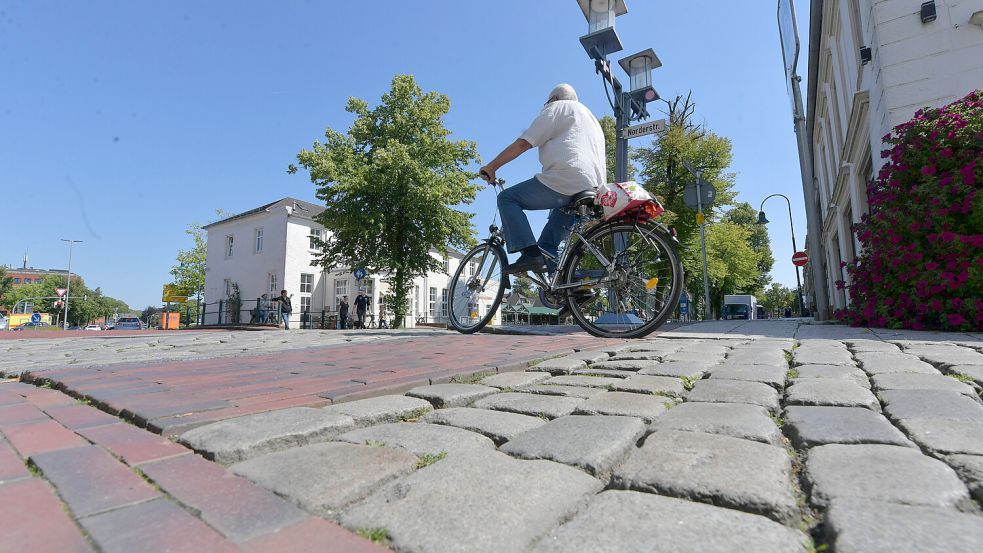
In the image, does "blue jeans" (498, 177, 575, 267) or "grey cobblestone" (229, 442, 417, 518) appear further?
"blue jeans" (498, 177, 575, 267)

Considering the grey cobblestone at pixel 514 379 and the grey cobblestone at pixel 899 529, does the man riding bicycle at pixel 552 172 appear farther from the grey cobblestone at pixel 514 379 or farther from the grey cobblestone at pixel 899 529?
the grey cobblestone at pixel 899 529

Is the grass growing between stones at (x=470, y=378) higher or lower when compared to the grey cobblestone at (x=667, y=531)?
higher

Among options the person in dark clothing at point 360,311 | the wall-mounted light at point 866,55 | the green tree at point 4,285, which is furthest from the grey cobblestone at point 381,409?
the green tree at point 4,285

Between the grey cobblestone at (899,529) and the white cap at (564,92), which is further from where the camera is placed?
the white cap at (564,92)

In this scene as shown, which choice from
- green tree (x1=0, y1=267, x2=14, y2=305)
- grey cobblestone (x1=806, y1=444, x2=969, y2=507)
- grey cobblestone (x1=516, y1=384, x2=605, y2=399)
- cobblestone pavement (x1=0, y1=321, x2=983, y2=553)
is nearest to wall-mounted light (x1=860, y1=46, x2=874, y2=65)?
cobblestone pavement (x1=0, y1=321, x2=983, y2=553)

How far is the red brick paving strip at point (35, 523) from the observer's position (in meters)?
0.80

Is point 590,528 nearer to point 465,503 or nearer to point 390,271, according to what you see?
point 465,503

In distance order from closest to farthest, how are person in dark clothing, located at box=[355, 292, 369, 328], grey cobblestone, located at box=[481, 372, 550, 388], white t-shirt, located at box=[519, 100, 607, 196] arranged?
grey cobblestone, located at box=[481, 372, 550, 388], white t-shirt, located at box=[519, 100, 607, 196], person in dark clothing, located at box=[355, 292, 369, 328]

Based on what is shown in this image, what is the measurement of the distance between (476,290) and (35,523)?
4462 mm

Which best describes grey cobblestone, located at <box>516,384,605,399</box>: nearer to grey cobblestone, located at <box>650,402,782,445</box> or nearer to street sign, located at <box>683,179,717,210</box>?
grey cobblestone, located at <box>650,402,782,445</box>

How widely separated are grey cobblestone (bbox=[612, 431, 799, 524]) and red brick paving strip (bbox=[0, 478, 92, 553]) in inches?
38.8

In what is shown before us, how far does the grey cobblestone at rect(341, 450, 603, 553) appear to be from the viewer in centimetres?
81

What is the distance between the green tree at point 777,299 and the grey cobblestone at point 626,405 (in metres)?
78.9

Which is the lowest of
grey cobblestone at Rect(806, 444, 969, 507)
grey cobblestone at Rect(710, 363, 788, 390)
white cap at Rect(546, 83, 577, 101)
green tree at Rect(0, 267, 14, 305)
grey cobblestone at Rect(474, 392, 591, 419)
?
grey cobblestone at Rect(806, 444, 969, 507)
